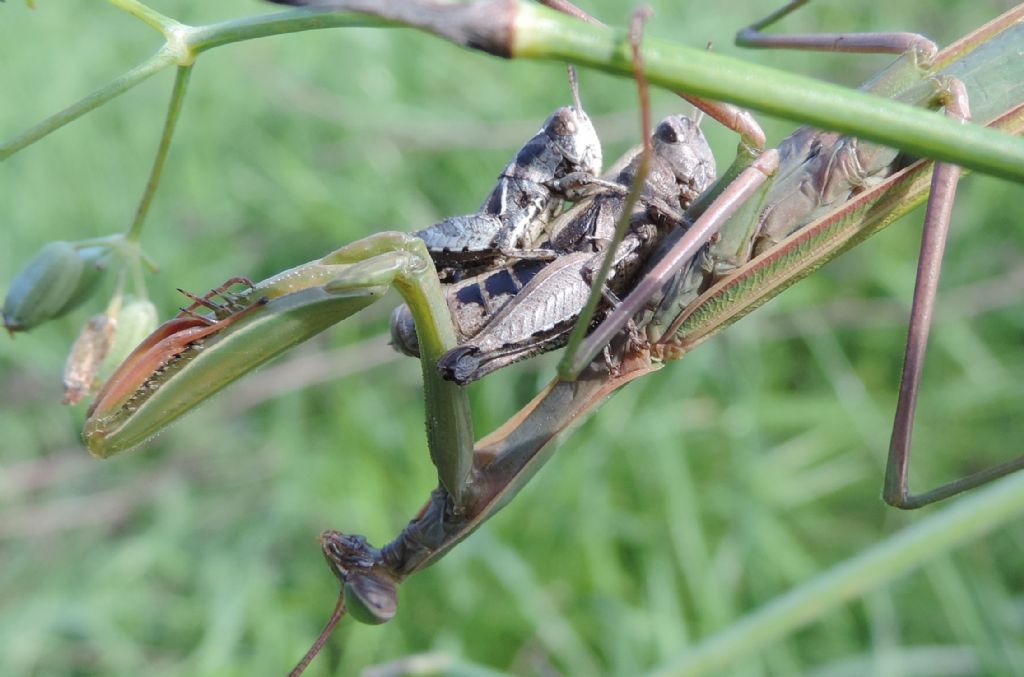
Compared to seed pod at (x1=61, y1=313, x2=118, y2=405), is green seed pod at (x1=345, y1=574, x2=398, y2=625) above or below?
below

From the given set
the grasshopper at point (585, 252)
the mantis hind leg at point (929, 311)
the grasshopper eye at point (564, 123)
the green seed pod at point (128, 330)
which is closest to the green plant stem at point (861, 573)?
the mantis hind leg at point (929, 311)

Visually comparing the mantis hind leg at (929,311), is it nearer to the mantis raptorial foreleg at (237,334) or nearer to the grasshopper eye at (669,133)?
the grasshopper eye at (669,133)

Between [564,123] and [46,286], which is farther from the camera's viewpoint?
[46,286]

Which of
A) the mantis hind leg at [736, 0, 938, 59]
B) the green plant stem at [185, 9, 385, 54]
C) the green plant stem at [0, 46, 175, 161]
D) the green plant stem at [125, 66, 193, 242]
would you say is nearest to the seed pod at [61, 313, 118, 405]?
the green plant stem at [125, 66, 193, 242]

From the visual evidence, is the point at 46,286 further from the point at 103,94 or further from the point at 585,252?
the point at 585,252

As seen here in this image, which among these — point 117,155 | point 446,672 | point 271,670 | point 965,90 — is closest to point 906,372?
point 965,90

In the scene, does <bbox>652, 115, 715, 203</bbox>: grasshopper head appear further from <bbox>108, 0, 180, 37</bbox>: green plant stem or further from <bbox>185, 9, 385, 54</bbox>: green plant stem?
<bbox>108, 0, 180, 37</bbox>: green plant stem

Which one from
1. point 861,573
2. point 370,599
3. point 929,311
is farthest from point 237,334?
point 861,573
